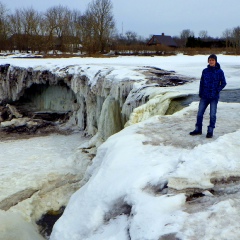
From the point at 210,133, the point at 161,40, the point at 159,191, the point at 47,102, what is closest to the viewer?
the point at 159,191

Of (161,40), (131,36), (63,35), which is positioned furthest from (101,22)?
(131,36)

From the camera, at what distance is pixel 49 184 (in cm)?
938

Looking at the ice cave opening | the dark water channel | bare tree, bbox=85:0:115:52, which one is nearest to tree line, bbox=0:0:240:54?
bare tree, bbox=85:0:115:52

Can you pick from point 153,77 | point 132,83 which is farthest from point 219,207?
point 153,77

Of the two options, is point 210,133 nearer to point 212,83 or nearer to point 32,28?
point 212,83

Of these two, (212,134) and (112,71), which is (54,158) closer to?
(112,71)

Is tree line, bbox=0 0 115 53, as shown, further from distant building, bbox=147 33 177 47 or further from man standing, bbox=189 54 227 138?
man standing, bbox=189 54 227 138

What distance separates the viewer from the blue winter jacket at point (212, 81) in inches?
221

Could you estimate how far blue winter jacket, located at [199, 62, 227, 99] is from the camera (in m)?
5.61

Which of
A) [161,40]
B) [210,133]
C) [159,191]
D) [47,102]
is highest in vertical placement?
[161,40]

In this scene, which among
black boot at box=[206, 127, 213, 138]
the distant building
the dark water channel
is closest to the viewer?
black boot at box=[206, 127, 213, 138]

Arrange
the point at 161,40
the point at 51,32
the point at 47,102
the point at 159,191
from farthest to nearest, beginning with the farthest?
the point at 161,40, the point at 51,32, the point at 47,102, the point at 159,191

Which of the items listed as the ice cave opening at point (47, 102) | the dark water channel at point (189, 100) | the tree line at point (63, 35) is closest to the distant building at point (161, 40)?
the tree line at point (63, 35)

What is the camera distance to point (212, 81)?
5633 mm
